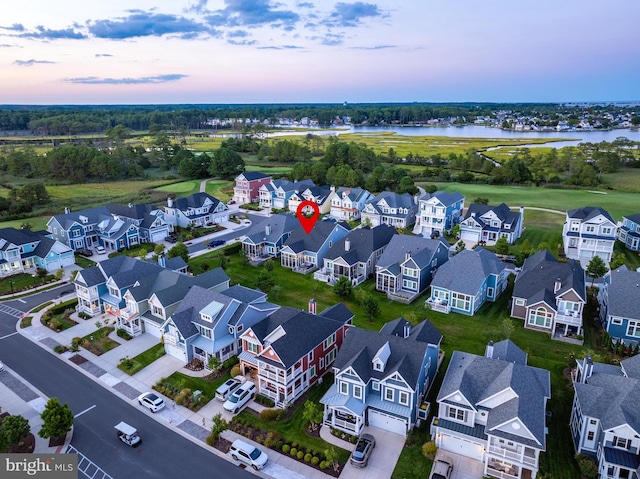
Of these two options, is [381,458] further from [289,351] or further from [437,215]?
[437,215]

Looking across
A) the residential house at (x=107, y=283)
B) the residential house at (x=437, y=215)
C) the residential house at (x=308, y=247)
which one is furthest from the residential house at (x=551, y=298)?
the residential house at (x=107, y=283)

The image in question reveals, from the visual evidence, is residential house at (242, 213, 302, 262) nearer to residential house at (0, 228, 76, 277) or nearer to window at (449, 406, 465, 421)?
residential house at (0, 228, 76, 277)

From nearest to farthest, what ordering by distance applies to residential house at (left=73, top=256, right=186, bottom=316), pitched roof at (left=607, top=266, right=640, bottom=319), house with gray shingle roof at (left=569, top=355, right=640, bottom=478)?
house with gray shingle roof at (left=569, top=355, right=640, bottom=478) → pitched roof at (left=607, top=266, right=640, bottom=319) → residential house at (left=73, top=256, right=186, bottom=316)

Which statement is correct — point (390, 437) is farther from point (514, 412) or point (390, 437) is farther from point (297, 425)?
point (514, 412)

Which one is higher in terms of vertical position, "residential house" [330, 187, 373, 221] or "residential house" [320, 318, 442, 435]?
"residential house" [330, 187, 373, 221]

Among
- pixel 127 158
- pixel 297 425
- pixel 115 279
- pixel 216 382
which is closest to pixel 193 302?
pixel 216 382

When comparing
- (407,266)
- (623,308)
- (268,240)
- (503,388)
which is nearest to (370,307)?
(407,266)

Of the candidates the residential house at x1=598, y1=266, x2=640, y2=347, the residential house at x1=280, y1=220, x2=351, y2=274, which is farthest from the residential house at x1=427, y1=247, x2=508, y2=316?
the residential house at x1=280, y1=220, x2=351, y2=274
